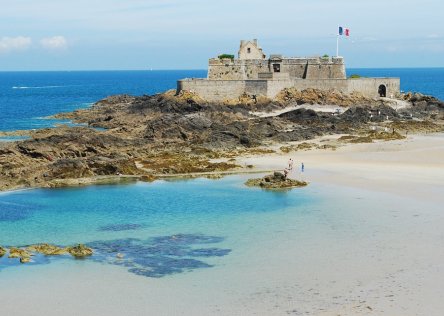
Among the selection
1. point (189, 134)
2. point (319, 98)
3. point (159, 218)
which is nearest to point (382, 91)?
point (319, 98)

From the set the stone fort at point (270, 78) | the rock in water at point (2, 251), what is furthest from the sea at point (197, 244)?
the stone fort at point (270, 78)

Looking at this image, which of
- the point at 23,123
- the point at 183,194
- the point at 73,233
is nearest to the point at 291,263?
the point at 73,233

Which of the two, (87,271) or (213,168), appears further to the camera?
(213,168)

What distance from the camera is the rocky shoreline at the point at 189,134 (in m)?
31.3

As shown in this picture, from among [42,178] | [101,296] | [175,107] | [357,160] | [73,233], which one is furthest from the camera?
[175,107]

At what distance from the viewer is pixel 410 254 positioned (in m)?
18.8

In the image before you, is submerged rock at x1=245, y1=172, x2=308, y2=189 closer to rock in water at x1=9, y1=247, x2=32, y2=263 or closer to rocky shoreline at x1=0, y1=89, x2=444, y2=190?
rocky shoreline at x1=0, y1=89, x2=444, y2=190

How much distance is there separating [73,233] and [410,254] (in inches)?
406

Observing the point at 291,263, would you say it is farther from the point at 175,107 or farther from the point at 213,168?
the point at 175,107

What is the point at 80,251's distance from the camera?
19281mm

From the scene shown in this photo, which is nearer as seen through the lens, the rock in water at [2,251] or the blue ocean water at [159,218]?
the rock in water at [2,251]

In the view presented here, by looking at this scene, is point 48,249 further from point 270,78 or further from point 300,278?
point 270,78

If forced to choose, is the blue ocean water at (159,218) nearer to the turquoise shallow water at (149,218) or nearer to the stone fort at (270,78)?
the turquoise shallow water at (149,218)

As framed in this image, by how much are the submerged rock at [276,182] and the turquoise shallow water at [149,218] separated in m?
0.63
